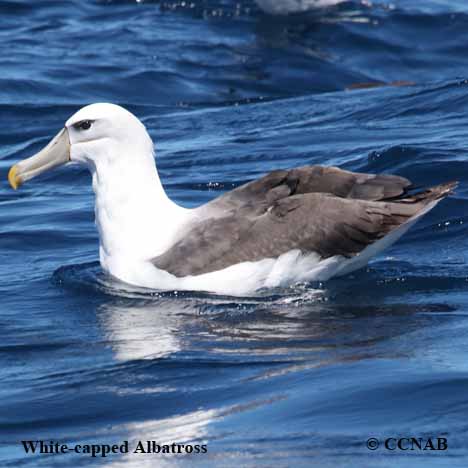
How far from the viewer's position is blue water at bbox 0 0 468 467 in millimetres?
6609

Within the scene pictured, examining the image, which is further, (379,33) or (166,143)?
(379,33)

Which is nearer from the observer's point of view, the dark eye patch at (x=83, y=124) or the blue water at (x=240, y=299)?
the blue water at (x=240, y=299)

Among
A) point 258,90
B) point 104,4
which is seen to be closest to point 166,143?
point 258,90

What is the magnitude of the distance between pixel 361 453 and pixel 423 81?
1208cm

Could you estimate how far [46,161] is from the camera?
9.39m

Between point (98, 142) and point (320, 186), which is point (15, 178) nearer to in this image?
point (98, 142)

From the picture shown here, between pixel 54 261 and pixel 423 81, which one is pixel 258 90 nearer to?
pixel 423 81

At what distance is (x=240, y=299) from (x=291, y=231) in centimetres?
55

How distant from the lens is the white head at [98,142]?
926 cm

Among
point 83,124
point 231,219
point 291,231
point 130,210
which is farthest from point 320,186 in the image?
point 83,124

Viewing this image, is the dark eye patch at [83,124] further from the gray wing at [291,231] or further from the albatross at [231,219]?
the gray wing at [291,231]

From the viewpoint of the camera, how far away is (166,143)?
14266mm

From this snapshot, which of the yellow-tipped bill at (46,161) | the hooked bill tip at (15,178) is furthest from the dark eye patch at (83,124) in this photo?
the hooked bill tip at (15,178)

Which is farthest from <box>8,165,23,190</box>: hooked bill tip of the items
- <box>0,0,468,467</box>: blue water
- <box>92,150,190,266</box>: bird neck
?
<box>0,0,468,467</box>: blue water
